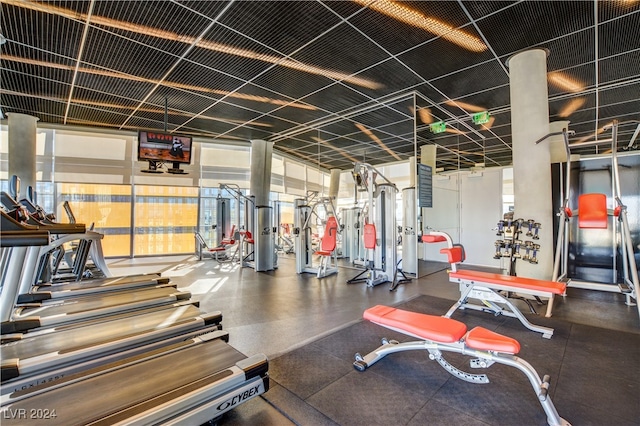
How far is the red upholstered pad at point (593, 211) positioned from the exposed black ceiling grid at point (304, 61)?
205 centimetres

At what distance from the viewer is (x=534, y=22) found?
3.47 metres

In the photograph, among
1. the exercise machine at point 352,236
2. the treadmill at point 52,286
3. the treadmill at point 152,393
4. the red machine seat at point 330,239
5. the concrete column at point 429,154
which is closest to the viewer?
the treadmill at point 152,393

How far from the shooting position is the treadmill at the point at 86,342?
1710 mm

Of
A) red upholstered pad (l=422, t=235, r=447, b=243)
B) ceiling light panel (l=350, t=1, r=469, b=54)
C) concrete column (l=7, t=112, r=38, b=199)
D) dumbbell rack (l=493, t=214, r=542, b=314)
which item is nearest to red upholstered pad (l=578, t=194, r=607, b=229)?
dumbbell rack (l=493, t=214, r=542, b=314)

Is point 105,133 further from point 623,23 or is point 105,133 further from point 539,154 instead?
point 623,23

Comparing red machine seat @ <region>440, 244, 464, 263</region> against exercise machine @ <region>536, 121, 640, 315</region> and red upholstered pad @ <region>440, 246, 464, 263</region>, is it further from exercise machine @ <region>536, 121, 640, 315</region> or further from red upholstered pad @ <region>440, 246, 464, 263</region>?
exercise machine @ <region>536, 121, 640, 315</region>

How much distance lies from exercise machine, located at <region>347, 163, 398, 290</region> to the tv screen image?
3588 mm

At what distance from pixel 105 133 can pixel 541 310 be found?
32.8 feet

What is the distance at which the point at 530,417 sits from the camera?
5.82ft

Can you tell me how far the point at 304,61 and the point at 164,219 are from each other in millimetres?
6897

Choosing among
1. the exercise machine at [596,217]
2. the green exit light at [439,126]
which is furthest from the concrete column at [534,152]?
the green exit light at [439,126]

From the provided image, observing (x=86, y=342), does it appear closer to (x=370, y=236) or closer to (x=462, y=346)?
(x=462, y=346)

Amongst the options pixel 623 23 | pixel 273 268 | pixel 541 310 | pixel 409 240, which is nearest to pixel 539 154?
pixel 623 23

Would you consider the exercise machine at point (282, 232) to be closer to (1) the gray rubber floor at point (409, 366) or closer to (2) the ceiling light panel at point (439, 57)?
(1) the gray rubber floor at point (409, 366)
